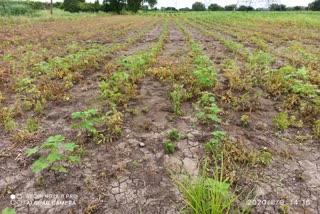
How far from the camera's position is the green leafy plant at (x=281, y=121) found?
361 centimetres

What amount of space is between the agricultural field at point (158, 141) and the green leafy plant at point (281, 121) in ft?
0.06

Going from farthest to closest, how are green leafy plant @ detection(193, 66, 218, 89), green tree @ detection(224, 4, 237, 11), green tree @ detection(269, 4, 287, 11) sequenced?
green tree @ detection(224, 4, 237, 11)
green tree @ detection(269, 4, 287, 11)
green leafy plant @ detection(193, 66, 218, 89)

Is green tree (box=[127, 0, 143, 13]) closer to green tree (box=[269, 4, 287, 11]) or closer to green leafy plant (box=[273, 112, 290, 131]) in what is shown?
green tree (box=[269, 4, 287, 11])

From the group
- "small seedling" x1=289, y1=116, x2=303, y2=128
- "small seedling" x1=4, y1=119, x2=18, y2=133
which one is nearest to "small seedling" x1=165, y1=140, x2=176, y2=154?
"small seedling" x1=289, y1=116, x2=303, y2=128

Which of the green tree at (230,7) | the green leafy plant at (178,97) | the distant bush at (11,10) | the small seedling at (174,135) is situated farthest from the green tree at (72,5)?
the small seedling at (174,135)

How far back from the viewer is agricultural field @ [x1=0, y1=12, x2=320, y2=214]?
233 cm

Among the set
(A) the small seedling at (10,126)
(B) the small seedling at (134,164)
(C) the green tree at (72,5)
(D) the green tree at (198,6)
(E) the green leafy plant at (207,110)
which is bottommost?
(B) the small seedling at (134,164)

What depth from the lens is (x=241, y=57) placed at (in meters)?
7.42

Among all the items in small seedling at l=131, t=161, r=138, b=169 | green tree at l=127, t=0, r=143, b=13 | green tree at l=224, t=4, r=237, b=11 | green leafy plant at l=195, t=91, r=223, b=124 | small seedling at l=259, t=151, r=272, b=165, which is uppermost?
green tree at l=224, t=4, r=237, b=11

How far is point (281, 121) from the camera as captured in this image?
144 inches

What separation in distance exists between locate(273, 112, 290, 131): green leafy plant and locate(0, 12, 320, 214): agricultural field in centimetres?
2

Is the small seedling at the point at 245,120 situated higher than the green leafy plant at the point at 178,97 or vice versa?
the green leafy plant at the point at 178,97

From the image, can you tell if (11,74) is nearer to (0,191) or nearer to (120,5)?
(0,191)

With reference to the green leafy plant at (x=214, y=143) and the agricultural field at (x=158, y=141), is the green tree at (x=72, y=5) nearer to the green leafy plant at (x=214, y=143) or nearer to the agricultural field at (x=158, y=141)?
the agricultural field at (x=158, y=141)
